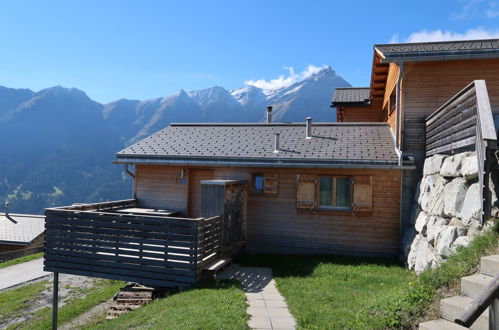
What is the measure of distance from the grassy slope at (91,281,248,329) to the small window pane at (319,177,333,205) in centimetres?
444

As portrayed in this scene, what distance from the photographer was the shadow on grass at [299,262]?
8758 mm

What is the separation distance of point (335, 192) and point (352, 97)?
9.69 m

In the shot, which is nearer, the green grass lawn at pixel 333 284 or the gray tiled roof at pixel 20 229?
the green grass lawn at pixel 333 284

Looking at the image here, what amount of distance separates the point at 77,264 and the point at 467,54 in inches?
452

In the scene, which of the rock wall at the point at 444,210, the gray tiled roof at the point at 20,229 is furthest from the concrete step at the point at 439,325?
the gray tiled roof at the point at 20,229

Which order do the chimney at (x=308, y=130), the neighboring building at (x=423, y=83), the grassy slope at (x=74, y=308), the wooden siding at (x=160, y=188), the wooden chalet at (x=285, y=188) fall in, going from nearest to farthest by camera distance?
1. the wooden chalet at (x=285, y=188)
2. the grassy slope at (x=74, y=308)
3. the neighboring building at (x=423, y=83)
4. the wooden siding at (x=160, y=188)
5. the chimney at (x=308, y=130)

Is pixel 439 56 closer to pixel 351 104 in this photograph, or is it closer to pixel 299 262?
pixel 299 262

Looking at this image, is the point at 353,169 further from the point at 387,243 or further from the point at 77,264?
the point at 77,264

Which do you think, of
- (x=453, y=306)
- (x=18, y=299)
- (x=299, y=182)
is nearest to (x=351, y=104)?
(x=299, y=182)

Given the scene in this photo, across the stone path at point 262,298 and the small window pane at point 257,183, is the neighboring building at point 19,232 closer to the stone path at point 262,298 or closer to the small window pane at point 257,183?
the small window pane at point 257,183

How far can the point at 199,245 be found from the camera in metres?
7.94

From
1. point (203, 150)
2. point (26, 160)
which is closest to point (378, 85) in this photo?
point (203, 150)

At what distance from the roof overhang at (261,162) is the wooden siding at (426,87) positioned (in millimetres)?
889

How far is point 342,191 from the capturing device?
10.8 metres
